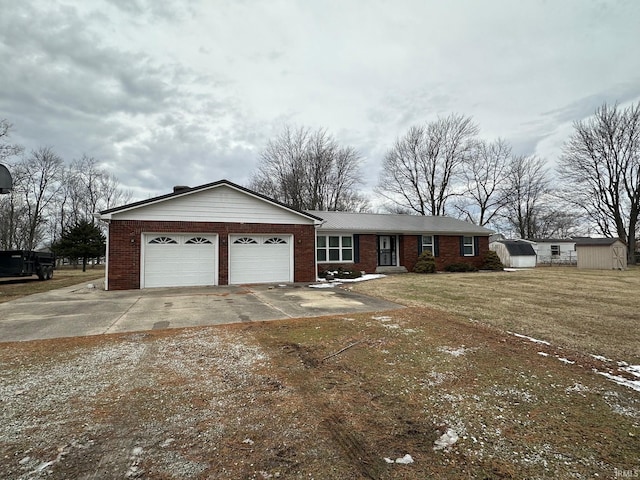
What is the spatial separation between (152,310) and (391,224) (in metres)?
15.0

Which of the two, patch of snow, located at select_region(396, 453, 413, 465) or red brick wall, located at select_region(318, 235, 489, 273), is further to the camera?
red brick wall, located at select_region(318, 235, 489, 273)

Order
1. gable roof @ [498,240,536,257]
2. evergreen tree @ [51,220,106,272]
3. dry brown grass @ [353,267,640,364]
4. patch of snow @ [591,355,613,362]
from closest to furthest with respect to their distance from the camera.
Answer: patch of snow @ [591,355,613,362] → dry brown grass @ [353,267,640,364] → evergreen tree @ [51,220,106,272] → gable roof @ [498,240,536,257]

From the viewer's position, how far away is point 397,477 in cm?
193

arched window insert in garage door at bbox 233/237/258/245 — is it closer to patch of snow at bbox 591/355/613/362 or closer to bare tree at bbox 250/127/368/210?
patch of snow at bbox 591/355/613/362

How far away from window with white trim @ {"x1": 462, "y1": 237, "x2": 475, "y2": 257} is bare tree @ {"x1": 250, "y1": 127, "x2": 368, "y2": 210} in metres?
14.5

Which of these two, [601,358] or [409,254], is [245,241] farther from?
[601,358]

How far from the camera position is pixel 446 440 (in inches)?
91.4

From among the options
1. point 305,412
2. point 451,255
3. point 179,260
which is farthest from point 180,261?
point 451,255

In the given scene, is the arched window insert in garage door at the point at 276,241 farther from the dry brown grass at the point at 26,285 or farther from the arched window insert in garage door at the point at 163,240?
the dry brown grass at the point at 26,285

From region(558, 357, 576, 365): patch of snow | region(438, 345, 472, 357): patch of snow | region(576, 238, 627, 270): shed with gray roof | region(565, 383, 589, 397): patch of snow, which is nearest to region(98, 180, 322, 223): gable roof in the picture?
region(438, 345, 472, 357): patch of snow

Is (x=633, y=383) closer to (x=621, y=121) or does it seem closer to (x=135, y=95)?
(x=135, y=95)

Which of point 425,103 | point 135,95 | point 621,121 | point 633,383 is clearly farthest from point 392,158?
point 633,383

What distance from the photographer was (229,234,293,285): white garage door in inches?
515

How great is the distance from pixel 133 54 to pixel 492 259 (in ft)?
71.5
